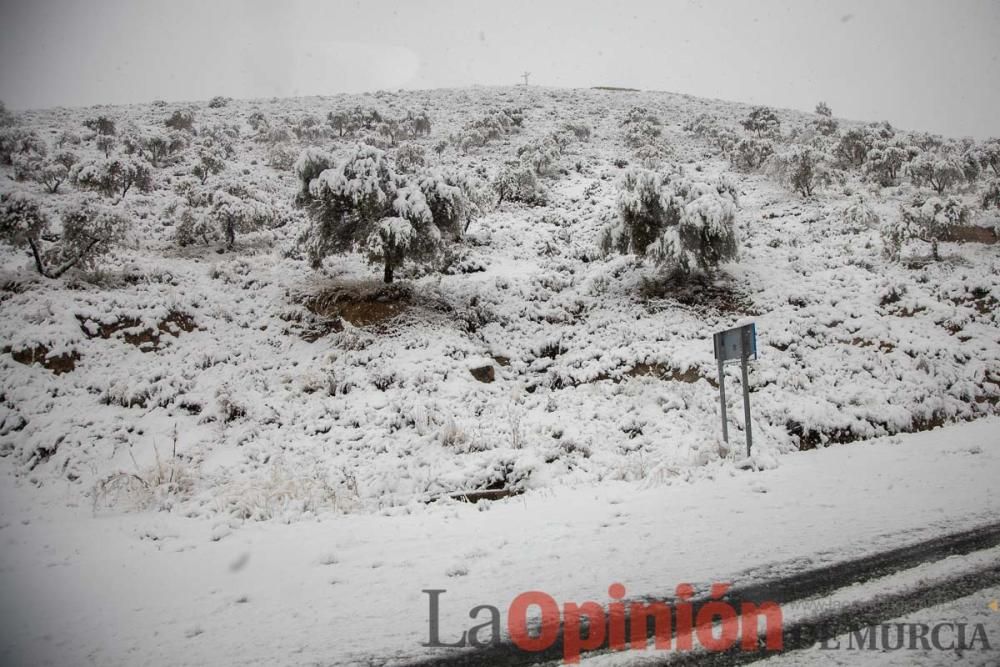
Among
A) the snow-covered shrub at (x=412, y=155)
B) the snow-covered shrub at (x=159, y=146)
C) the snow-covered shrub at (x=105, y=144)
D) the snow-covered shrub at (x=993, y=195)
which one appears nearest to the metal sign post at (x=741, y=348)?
the snow-covered shrub at (x=993, y=195)

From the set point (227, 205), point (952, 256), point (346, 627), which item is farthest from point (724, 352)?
point (227, 205)

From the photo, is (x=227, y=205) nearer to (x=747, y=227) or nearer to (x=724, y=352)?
(x=724, y=352)

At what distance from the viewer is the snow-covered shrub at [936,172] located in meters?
24.2

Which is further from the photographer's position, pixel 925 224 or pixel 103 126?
pixel 103 126

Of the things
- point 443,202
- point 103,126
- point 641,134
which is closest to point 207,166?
point 103,126

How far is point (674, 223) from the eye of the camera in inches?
732

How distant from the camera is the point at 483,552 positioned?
16.6 ft

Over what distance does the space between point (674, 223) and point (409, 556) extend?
17.1 m

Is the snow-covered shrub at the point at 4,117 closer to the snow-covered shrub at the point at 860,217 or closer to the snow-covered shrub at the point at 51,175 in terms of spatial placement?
the snow-covered shrub at the point at 51,175

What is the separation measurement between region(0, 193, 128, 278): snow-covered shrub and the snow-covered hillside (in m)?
0.61

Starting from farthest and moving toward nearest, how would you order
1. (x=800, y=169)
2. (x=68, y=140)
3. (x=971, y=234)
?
(x=68, y=140) < (x=800, y=169) < (x=971, y=234)

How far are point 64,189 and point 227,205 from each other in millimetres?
11563

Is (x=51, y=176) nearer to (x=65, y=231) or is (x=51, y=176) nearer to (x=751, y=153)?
(x=65, y=231)

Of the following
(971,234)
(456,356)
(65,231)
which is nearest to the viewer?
(456,356)
